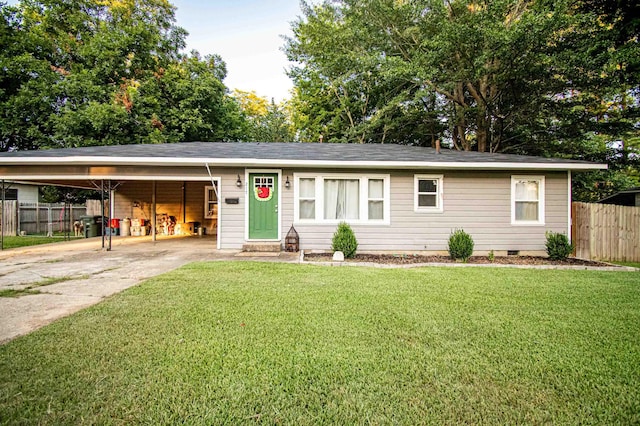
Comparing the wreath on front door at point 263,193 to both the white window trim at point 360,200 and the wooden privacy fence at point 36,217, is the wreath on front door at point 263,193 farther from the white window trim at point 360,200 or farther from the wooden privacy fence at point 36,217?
the wooden privacy fence at point 36,217

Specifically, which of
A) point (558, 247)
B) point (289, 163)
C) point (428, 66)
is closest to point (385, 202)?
point (289, 163)

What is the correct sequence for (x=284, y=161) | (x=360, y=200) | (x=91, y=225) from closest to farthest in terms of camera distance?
(x=284, y=161) → (x=360, y=200) → (x=91, y=225)

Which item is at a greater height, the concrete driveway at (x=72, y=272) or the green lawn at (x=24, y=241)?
the green lawn at (x=24, y=241)

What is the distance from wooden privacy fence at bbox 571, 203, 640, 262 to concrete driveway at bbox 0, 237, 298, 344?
806cm

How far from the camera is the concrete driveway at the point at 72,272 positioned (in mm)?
3271

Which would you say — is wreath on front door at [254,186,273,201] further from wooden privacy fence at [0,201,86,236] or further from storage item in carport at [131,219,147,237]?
wooden privacy fence at [0,201,86,236]

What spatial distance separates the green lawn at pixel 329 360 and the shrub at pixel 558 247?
3.71 m

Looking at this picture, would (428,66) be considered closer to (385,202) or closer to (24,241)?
(385,202)

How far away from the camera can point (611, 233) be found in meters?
7.99

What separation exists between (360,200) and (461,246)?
2.77 m

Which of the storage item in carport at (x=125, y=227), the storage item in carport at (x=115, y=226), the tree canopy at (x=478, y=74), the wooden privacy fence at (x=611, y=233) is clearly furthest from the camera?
the storage item in carport at (x=125, y=227)

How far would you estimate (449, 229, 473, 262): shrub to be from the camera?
719cm

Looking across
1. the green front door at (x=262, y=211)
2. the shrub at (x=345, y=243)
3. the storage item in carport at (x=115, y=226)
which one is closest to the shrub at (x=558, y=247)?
the shrub at (x=345, y=243)

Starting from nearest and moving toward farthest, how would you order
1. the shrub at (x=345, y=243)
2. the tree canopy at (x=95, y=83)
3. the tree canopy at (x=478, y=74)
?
the shrub at (x=345, y=243) < the tree canopy at (x=478, y=74) < the tree canopy at (x=95, y=83)
